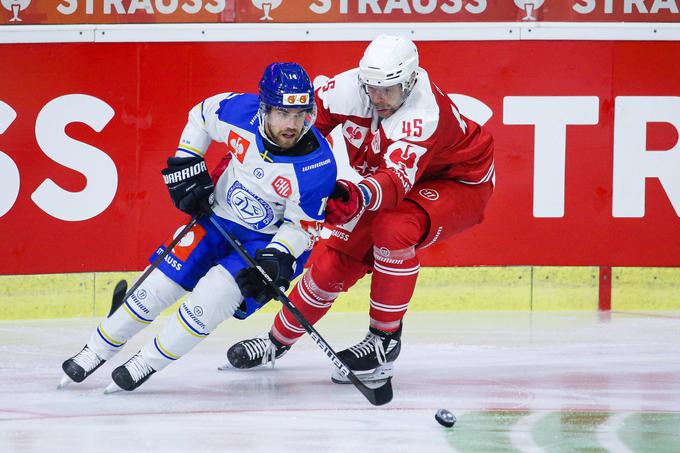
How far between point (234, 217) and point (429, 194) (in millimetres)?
706

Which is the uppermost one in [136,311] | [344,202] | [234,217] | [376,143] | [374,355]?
[376,143]

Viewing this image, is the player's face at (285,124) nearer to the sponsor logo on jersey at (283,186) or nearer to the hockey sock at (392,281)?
the sponsor logo on jersey at (283,186)

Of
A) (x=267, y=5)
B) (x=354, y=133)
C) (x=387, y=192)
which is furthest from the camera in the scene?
(x=267, y=5)

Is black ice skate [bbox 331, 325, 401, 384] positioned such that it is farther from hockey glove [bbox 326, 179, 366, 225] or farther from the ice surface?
hockey glove [bbox 326, 179, 366, 225]

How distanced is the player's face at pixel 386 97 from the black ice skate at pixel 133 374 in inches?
46.2

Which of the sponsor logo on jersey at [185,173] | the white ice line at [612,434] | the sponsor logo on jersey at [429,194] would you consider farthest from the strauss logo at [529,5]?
the white ice line at [612,434]

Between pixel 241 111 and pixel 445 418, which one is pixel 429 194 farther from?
pixel 445 418

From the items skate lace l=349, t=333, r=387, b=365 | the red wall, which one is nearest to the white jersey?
skate lace l=349, t=333, r=387, b=365

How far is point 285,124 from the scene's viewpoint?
3.81m

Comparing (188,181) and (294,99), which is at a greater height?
(294,99)

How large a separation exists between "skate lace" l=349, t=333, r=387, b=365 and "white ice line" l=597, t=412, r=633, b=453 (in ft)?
2.67

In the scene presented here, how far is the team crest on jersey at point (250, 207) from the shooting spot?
13.0 ft

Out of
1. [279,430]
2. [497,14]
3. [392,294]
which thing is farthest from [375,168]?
[497,14]

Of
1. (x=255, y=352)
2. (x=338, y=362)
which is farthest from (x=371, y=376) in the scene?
(x=255, y=352)
